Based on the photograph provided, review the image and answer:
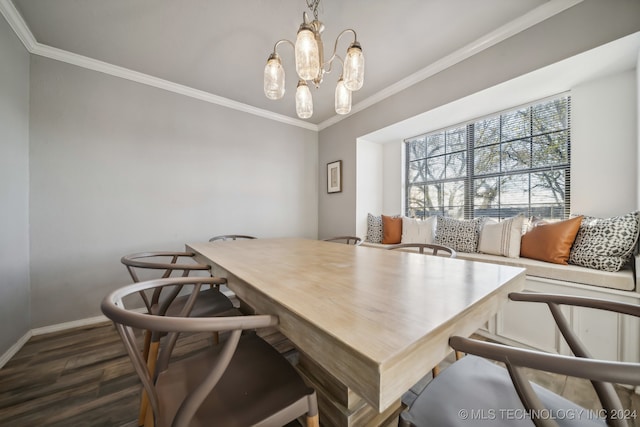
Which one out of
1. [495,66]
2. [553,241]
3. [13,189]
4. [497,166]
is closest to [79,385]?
[13,189]

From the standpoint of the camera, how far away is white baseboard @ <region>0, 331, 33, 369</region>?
5.26 feet

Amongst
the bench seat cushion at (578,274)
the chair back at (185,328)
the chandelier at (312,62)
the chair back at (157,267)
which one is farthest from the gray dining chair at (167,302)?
the bench seat cushion at (578,274)

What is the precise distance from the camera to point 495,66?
6.39 ft

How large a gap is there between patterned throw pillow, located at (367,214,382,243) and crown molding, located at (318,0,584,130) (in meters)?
1.51

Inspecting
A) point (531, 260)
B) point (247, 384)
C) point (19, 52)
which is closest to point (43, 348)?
point (247, 384)

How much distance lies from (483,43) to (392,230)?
200 cm

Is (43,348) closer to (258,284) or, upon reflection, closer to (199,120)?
(258,284)

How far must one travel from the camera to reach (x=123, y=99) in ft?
7.73

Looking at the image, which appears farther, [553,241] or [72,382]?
[553,241]

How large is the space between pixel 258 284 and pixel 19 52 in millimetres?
2797

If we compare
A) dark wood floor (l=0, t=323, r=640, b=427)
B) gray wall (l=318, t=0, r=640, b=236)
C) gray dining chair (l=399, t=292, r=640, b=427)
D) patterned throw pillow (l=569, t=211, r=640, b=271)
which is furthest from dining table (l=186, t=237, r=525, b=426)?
gray wall (l=318, t=0, r=640, b=236)

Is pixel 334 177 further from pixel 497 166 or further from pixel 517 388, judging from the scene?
pixel 517 388

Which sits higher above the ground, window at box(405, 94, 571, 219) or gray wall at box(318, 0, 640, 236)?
gray wall at box(318, 0, 640, 236)

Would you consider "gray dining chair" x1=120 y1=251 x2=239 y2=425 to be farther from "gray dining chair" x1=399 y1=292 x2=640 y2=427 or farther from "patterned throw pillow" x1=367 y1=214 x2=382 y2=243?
"patterned throw pillow" x1=367 y1=214 x2=382 y2=243
